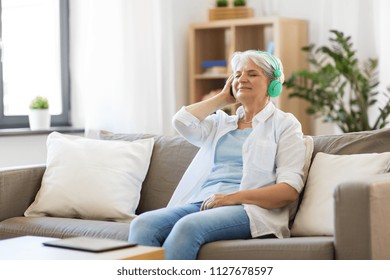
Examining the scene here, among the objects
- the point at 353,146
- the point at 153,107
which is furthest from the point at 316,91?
the point at 353,146

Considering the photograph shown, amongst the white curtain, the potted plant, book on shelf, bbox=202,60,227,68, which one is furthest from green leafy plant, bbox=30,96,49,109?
book on shelf, bbox=202,60,227,68

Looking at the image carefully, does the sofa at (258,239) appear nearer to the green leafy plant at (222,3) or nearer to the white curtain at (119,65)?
the white curtain at (119,65)

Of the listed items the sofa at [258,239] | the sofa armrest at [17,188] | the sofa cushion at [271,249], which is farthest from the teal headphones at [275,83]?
the sofa armrest at [17,188]

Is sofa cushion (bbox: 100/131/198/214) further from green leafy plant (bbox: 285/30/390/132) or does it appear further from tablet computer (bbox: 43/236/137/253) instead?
green leafy plant (bbox: 285/30/390/132)

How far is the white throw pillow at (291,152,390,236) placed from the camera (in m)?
2.86

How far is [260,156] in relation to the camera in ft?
9.75

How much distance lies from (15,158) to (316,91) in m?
1.85

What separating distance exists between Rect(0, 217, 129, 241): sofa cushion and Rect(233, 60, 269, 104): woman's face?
70cm

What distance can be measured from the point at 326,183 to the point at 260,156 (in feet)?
0.87

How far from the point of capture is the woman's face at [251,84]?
122 inches

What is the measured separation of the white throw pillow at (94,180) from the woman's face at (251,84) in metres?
0.69

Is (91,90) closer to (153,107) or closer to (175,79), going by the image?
(153,107)
